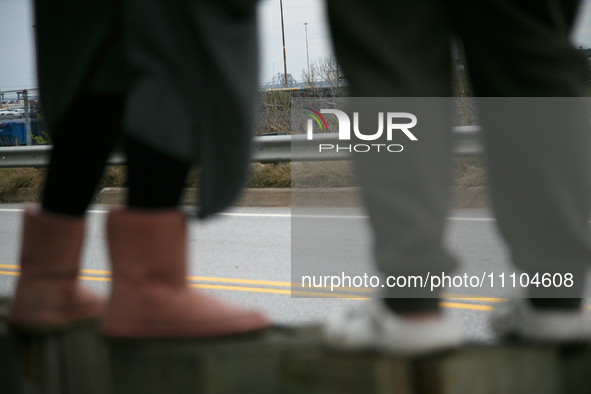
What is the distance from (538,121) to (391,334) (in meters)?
0.49

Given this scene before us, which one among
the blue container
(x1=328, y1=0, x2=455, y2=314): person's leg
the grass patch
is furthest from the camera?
the blue container

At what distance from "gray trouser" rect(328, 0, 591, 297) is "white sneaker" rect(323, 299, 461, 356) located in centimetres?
10

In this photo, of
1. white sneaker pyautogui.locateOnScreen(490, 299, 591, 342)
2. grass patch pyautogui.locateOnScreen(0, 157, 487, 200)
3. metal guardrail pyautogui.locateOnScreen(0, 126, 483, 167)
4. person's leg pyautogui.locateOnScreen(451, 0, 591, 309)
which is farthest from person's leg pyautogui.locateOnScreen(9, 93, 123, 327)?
grass patch pyautogui.locateOnScreen(0, 157, 487, 200)

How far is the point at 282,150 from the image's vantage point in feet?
23.6

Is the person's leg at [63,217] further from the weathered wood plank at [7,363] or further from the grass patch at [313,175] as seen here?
the grass patch at [313,175]

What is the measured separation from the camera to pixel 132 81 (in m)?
1.23

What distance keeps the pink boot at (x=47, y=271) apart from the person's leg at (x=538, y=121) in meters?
0.94

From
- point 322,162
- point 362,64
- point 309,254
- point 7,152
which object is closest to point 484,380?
point 362,64

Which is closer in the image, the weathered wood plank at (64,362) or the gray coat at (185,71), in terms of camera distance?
the gray coat at (185,71)

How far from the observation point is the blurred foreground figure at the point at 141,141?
1140 mm

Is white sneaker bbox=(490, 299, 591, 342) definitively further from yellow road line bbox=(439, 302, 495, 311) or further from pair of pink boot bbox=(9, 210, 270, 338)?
yellow road line bbox=(439, 302, 495, 311)

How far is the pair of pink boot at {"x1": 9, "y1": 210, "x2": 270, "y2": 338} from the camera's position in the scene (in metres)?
1.25

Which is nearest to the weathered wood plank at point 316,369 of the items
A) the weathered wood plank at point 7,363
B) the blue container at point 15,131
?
the weathered wood plank at point 7,363

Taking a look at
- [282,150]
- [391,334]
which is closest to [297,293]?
[391,334]
